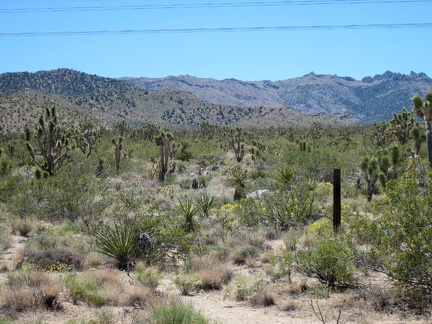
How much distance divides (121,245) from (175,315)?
14.9ft

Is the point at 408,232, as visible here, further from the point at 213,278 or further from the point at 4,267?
the point at 4,267

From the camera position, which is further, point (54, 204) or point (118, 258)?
point (54, 204)

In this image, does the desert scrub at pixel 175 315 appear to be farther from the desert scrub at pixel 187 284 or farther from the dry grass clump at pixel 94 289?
the desert scrub at pixel 187 284

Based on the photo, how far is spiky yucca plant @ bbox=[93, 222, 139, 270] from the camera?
34.0 feet

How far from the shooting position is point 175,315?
6.16m

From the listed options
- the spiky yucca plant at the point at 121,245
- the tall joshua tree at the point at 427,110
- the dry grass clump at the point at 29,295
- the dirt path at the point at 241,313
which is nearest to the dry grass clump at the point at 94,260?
the spiky yucca plant at the point at 121,245

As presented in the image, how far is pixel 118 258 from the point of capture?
10.4 m

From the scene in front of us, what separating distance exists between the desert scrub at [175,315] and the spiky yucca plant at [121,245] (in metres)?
3.91

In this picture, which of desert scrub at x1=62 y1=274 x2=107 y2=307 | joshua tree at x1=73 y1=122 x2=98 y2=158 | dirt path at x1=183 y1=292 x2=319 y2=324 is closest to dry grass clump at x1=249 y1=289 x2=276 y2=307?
dirt path at x1=183 y1=292 x2=319 y2=324

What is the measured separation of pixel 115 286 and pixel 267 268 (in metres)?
3.40

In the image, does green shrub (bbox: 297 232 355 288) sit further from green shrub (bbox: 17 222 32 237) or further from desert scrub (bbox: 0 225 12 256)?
green shrub (bbox: 17 222 32 237)

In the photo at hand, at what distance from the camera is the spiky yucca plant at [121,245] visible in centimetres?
1037

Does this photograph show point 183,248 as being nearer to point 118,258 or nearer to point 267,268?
point 118,258

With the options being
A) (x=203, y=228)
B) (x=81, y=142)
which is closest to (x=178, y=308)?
(x=203, y=228)
